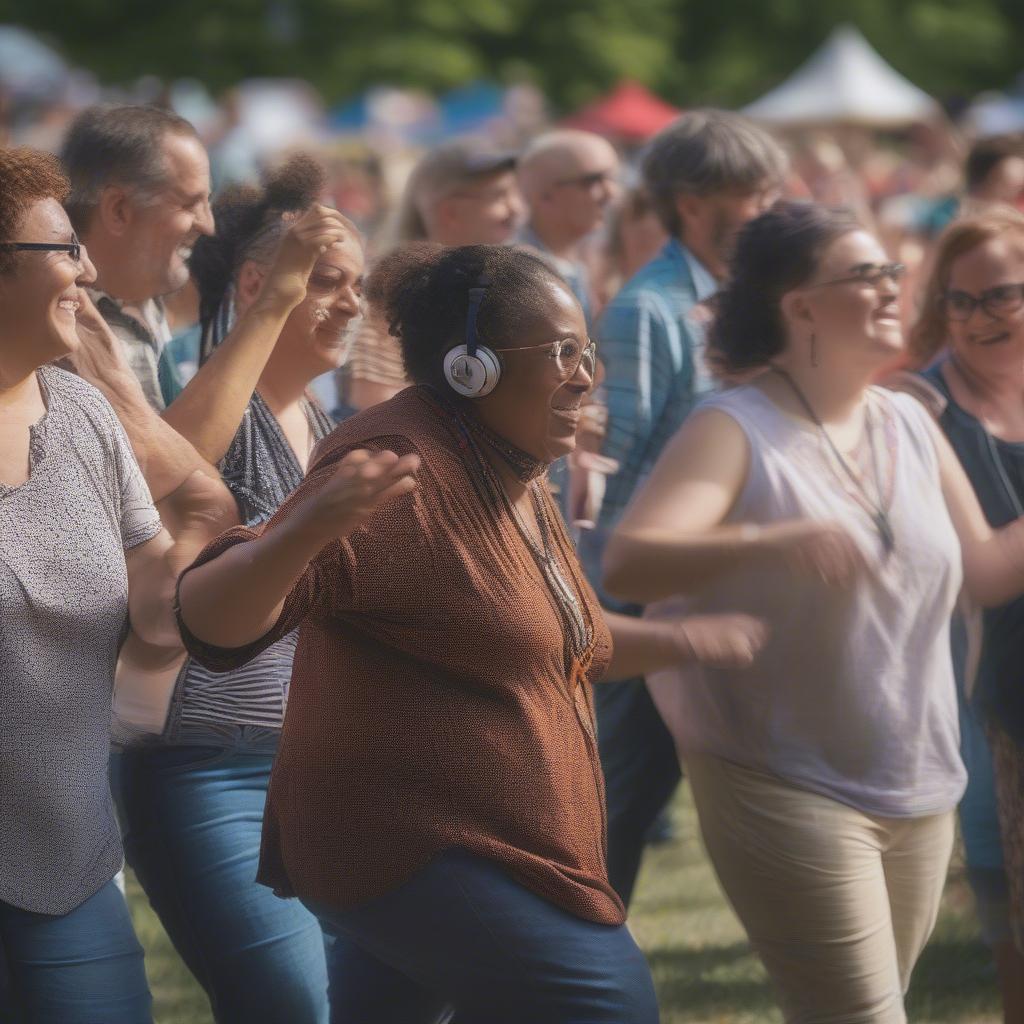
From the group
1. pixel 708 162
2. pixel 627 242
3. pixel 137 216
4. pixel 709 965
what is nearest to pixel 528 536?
pixel 137 216

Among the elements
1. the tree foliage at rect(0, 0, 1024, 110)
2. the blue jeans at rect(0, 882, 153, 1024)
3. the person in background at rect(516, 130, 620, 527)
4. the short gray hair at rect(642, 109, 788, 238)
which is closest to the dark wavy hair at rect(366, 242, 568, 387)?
the blue jeans at rect(0, 882, 153, 1024)

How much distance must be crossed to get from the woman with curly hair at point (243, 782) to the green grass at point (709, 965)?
1.54 m

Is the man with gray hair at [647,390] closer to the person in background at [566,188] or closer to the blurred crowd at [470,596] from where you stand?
the blurred crowd at [470,596]

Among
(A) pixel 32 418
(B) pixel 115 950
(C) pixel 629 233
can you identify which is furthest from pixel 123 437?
(C) pixel 629 233

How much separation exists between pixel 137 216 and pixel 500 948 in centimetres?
174

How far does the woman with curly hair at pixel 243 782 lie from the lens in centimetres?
327

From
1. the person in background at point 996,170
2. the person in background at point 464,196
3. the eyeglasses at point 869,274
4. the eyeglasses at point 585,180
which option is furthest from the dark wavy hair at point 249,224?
the person in background at point 996,170

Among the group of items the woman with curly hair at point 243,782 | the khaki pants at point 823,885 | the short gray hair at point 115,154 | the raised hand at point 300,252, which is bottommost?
the khaki pants at point 823,885

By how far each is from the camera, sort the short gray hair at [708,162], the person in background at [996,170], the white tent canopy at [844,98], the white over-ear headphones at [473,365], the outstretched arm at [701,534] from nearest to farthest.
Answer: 1. the white over-ear headphones at [473,365]
2. the outstretched arm at [701,534]
3. the short gray hair at [708,162]
4. the person in background at [996,170]
5. the white tent canopy at [844,98]

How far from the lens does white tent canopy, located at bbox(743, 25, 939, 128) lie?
70.5 feet

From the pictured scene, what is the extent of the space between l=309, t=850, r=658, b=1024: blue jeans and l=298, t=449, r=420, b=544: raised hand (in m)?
0.57

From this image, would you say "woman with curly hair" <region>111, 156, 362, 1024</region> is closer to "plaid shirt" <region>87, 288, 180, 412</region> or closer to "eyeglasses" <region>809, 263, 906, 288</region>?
"plaid shirt" <region>87, 288, 180, 412</region>

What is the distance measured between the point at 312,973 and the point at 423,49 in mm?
26365

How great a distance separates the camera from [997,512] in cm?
397
